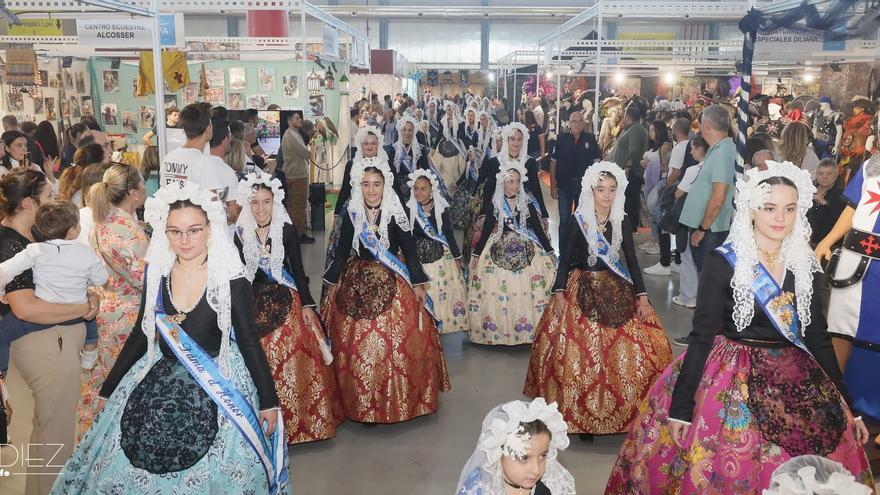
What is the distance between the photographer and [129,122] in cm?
1138

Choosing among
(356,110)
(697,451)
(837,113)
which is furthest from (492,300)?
(356,110)

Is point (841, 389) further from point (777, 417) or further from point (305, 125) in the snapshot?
point (305, 125)

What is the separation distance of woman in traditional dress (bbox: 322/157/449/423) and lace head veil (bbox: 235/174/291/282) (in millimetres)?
489

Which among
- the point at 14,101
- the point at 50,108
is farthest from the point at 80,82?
the point at 14,101

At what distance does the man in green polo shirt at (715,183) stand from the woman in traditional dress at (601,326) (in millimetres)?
1640

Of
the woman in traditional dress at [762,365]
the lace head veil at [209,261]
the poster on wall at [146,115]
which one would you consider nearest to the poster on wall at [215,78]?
the poster on wall at [146,115]

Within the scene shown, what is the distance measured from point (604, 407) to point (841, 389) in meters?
1.65

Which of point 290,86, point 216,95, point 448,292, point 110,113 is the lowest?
point 448,292

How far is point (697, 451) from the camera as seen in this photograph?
302 cm

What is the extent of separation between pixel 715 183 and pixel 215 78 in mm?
8257

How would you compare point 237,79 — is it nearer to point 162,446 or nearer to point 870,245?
point 870,245

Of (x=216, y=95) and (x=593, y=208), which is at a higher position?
(x=216, y=95)

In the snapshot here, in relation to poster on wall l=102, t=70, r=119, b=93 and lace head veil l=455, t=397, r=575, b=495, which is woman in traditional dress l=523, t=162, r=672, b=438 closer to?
lace head veil l=455, t=397, r=575, b=495

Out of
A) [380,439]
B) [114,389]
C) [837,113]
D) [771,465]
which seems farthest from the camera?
[837,113]
